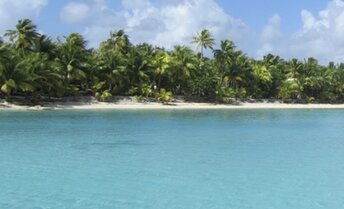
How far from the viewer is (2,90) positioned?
171 feet

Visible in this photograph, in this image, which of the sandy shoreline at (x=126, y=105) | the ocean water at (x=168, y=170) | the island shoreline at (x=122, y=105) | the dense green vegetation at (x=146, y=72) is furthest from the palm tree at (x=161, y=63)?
the ocean water at (x=168, y=170)

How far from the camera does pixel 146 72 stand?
64.1m

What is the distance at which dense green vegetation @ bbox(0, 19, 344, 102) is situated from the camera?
53719mm

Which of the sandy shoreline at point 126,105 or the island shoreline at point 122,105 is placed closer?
the sandy shoreline at point 126,105

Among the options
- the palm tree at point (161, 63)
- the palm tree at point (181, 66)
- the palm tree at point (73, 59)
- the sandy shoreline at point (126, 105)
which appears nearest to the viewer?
the sandy shoreline at point (126, 105)

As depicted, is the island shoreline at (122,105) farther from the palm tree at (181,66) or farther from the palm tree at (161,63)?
the palm tree at (161,63)

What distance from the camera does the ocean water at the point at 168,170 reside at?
1265 centimetres

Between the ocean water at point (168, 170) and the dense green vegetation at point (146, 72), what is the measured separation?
24.6 m

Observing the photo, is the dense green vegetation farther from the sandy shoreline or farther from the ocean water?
the ocean water

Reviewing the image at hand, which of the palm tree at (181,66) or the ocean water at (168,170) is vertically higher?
the palm tree at (181,66)

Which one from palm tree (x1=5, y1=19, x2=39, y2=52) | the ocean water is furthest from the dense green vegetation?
the ocean water

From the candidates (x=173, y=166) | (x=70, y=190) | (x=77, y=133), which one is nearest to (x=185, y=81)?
(x=77, y=133)

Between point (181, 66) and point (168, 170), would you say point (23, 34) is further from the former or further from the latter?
point (168, 170)

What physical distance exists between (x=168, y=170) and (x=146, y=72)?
1878 inches
